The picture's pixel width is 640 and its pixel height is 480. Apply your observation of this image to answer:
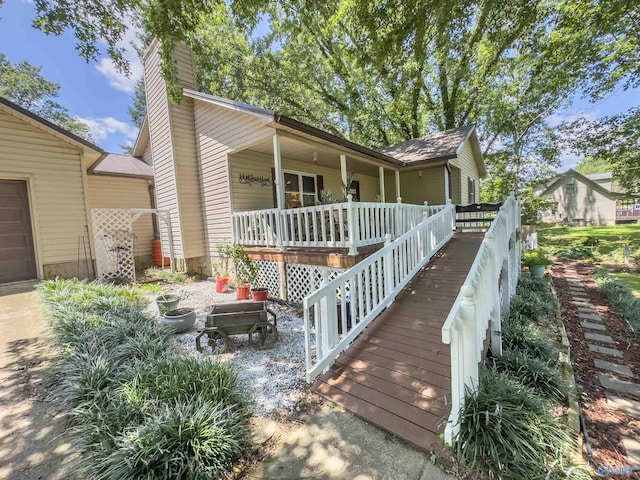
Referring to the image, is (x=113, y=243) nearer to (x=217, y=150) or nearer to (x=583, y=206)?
(x=217, y=150)

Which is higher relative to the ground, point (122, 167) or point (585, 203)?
point (122, 167)

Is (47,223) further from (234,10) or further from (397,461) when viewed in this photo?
(397,461)

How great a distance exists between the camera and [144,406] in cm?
239

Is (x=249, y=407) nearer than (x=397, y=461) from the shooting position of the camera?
No

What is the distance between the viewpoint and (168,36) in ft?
16.4

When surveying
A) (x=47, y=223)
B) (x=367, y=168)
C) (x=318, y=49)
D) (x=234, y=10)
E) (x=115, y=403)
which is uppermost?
(x=318, y=49)

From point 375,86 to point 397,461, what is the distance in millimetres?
18523

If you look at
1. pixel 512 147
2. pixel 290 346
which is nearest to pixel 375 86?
pixel 512 147

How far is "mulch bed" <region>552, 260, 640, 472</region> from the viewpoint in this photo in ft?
9.09

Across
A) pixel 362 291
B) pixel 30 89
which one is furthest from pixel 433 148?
pixel 30 89

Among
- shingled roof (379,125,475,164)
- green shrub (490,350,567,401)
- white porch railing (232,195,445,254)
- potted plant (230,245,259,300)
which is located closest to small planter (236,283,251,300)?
potted plant (230,245,259,300)

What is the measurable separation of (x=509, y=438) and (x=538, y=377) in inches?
63.7

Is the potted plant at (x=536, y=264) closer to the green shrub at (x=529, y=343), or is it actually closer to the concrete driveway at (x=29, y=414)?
the green shrub at (x=529, y=343)

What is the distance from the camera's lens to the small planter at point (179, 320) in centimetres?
469
